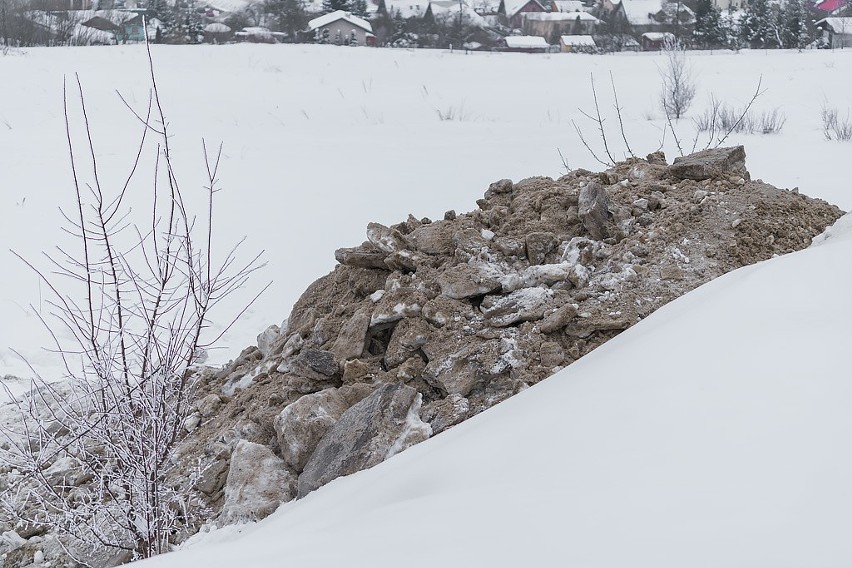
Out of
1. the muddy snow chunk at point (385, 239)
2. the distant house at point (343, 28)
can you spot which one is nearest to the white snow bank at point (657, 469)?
the muddy snow chunk at point (385, 239)

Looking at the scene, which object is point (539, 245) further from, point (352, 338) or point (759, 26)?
point (759, 26)

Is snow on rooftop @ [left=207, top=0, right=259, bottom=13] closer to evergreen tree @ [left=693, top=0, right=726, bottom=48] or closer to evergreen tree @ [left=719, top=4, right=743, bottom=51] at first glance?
evergreen tree @ [left=693, top=0, right=726, bottom=48]

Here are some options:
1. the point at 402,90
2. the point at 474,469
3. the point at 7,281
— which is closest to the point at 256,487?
the point at 474,469

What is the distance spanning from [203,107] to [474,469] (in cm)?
1418

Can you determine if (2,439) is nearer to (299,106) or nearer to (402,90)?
(299,106)

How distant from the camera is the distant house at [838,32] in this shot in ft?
92.0

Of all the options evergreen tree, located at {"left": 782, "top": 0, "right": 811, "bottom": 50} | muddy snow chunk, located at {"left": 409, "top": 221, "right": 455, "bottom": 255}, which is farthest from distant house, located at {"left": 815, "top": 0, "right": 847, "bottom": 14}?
muddy snow chunk, located at {"left": 409, "top": 221, "right": 455, "bottom": 255}

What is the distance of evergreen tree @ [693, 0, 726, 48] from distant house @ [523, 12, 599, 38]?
7440 mm

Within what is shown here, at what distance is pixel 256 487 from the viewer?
2861 mm

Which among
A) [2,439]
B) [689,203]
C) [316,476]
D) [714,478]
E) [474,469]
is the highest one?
[689,203]

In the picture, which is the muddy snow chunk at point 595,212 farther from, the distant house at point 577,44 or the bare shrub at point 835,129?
the distant house at point 577,44

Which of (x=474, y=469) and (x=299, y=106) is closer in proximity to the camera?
(x=474, y=469)

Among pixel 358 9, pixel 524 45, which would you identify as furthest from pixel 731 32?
pixel 358 9

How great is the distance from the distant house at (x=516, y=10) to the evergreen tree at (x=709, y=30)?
43.3ft
